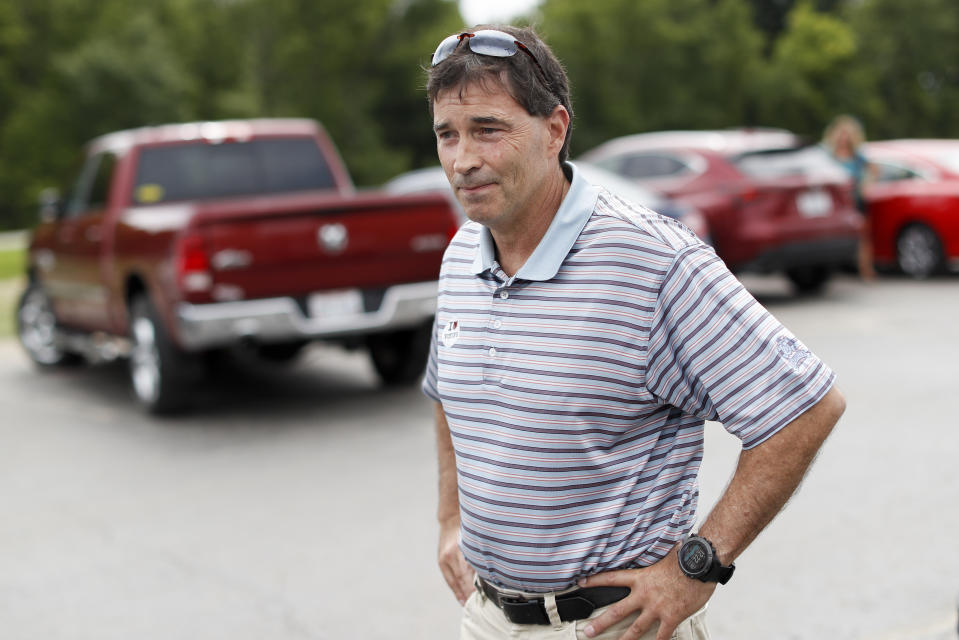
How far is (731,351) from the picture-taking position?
197cm

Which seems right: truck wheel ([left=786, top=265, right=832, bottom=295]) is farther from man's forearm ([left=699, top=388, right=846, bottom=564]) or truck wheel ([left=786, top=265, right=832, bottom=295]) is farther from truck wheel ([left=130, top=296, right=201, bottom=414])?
man's forearm ([left=699, top=388, right=846, bottom=564])

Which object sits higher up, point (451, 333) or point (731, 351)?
point (731, 351)

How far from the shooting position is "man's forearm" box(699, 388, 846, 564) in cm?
198

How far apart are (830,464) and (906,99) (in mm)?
55028

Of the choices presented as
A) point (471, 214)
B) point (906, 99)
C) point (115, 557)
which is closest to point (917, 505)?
point (115, 557)

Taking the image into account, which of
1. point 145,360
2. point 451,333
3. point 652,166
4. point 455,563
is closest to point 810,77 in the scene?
point 652,166

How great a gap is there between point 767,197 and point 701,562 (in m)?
10.1

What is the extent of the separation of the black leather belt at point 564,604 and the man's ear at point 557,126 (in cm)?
80

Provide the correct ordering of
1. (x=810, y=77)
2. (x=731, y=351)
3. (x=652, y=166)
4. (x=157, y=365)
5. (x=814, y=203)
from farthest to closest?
(x=810, y=77) → (x=652, y=166) → (x=814, y=203) → (x=157, y=365) → (x=731, y=351)

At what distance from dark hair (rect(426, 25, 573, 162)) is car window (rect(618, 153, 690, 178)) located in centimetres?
1040

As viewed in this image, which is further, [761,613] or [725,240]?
[725,240]

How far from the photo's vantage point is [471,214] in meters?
2.21

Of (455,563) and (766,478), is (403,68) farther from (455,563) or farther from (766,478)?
(766,478)

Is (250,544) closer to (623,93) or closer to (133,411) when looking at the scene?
(133,411)
